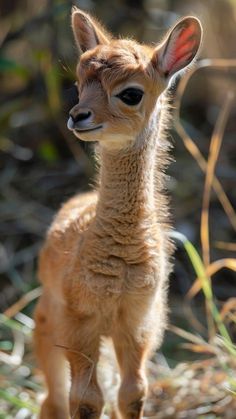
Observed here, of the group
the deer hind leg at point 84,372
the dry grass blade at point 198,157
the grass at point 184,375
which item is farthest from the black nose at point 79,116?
the dry grass blade at point 198,157

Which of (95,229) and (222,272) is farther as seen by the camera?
(222,272)

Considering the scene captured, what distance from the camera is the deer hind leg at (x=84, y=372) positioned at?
4.43m

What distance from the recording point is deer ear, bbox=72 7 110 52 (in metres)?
4.77

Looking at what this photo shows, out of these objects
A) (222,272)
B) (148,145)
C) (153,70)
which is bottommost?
(222,272)

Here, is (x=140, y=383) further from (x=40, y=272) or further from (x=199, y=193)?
(x=199, y=193)

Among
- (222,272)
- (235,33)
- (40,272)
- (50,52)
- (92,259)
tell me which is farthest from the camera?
(235,33)

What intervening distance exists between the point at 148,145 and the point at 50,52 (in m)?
4.07

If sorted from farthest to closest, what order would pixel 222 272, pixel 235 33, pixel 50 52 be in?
pixel 235 33 < pixel 50 52 < pixel 222 272

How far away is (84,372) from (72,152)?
4.46 metres

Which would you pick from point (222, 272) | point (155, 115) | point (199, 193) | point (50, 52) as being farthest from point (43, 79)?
point (155, 115)

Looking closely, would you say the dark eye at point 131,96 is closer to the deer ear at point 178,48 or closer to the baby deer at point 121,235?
the baby deer at point 121,235

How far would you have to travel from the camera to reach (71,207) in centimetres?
539

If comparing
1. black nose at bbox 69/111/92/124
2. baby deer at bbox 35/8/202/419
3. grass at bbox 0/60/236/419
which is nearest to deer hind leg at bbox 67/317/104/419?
baby deer at bbox 35/8/202/419

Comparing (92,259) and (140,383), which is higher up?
(92,259)
